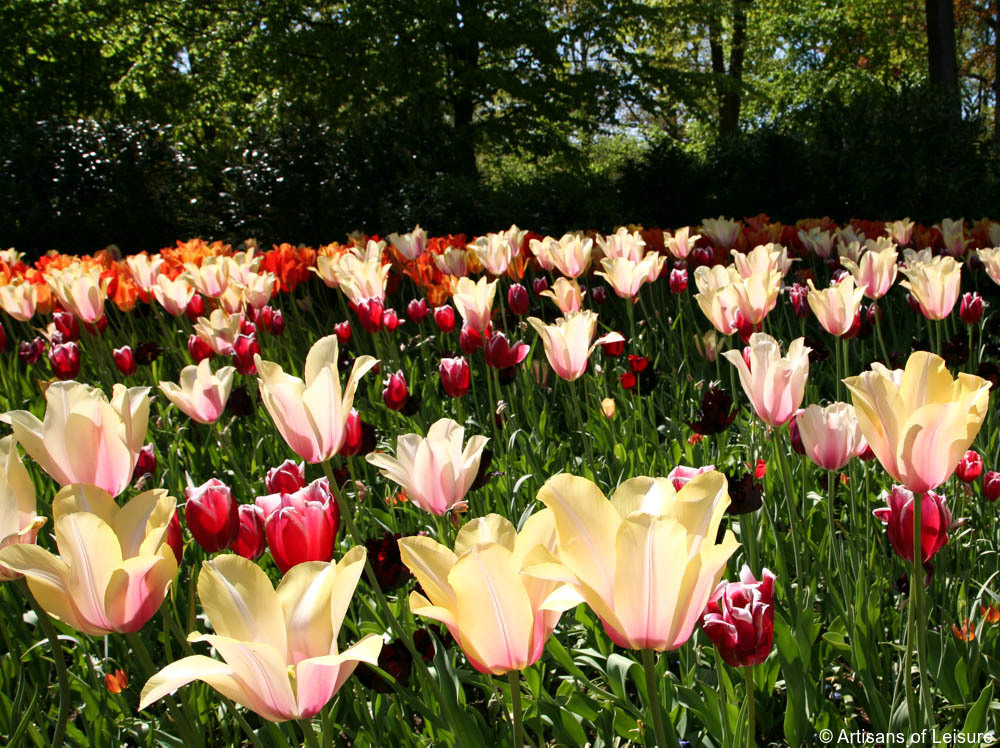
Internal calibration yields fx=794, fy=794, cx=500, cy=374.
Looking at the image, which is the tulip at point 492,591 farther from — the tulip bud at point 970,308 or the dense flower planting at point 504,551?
the tulip bud at point 970,308

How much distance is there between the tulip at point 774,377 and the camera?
5.36 feet

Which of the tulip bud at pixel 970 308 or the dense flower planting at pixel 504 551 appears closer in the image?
the dense flower planting at pixel 504 551

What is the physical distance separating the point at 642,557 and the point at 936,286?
2317mm

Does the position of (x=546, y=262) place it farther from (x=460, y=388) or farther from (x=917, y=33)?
(x=917, y=33)

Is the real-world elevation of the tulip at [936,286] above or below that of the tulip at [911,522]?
above

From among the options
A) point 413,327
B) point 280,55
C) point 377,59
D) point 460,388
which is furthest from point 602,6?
point 460,388

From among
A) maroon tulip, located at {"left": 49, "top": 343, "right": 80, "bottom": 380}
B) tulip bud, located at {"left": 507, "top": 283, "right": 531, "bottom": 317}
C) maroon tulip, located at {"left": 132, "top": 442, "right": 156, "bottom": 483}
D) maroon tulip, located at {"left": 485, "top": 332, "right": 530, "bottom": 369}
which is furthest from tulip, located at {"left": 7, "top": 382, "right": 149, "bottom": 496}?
tulip bud, located at {"left": 507, "top": 283, "right": 531, "bottom": 317}

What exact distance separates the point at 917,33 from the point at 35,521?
27.9 m

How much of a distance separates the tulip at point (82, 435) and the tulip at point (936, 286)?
242 centimetres

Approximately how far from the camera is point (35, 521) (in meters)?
1.06

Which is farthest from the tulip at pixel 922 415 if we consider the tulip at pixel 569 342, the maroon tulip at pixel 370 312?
the maroon tulip at pixel 370 312

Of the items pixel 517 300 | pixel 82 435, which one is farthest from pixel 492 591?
pixel 517 300

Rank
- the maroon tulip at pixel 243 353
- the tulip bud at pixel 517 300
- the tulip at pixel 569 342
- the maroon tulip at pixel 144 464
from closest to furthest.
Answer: the maroon tulip at pixel 144 464 < the tulip at pixel 569 342 < the maroon tulip at pixel 243 353 < the tulip bud at pixel 517 300

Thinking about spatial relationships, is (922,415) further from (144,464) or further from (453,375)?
(144,464)
